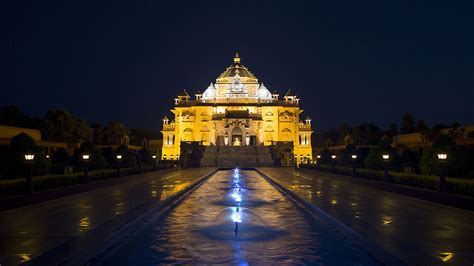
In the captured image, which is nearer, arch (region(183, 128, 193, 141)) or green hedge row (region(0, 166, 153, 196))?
green hedge row (region(0, 166, 153, 196))

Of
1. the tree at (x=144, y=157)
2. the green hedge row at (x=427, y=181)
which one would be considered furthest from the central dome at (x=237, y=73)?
the green hedge row at (x=427, y=181)

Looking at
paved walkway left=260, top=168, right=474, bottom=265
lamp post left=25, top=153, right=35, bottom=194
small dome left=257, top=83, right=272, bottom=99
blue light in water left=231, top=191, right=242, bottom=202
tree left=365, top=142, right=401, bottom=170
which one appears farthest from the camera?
small dome left=257, top=83, right=272, bottom=99

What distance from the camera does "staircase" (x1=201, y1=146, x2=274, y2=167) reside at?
68.2 metres

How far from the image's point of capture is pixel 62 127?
7362cm

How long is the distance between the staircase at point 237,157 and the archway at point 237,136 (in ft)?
56.1

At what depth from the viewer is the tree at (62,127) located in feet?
238

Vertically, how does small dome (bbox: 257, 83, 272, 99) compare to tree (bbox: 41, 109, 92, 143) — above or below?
above

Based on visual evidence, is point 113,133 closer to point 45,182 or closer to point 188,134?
point 188,134

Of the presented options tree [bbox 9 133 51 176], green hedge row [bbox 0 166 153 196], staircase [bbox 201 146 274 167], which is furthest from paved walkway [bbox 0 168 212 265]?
staircase [bbox 201 146 274 167]

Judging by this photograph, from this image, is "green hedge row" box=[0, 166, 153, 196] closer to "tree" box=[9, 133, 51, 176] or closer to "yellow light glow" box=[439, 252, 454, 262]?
"tree" box=[9, 133, 51, 176]

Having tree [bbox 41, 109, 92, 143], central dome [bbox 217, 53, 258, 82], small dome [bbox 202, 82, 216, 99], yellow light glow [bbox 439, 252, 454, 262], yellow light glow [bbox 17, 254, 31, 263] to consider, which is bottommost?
yellow light glow [bbox 17, 254, 31, 263]

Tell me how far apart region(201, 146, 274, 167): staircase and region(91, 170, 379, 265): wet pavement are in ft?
167

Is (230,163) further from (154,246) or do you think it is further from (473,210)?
(154,246)

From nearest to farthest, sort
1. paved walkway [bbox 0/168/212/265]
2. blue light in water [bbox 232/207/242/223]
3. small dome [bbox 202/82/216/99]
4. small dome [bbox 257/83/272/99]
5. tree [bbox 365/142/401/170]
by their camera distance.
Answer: paved walkway [bbox 0/168/212/265] < blue light in water [bbox 232/207/242/223] < tree [bbox 365/142/401/170] < small dome [bbox 257/83/272/99] < small dome [bbox 202/82/216/99]
